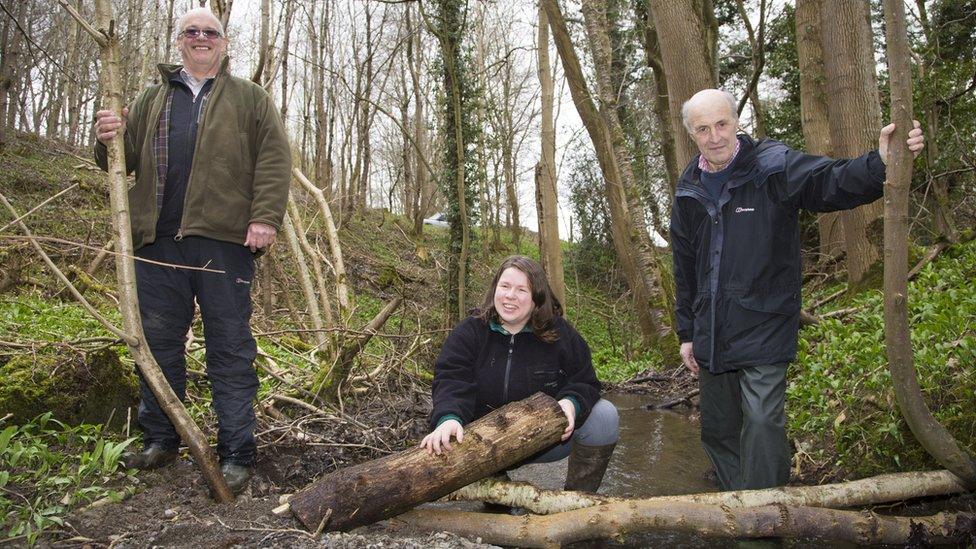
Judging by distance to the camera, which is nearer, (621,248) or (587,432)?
(587,432)

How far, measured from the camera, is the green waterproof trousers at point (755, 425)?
3275 mm

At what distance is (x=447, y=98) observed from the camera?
10625 millimetres

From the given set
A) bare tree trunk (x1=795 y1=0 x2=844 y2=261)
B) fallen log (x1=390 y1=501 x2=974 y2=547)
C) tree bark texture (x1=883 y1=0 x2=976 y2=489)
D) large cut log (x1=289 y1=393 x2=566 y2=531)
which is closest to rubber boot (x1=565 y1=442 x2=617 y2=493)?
large cut log (x1=289 y1=393 x2=566 y2=531)

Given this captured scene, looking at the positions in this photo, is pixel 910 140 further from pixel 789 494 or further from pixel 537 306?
pixel 537 306

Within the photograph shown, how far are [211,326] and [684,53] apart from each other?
625 centimetres

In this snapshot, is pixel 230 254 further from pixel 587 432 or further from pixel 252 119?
pixel 587 432

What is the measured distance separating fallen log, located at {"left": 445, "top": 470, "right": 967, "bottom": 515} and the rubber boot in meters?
0.43

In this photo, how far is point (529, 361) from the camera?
3.74 metres

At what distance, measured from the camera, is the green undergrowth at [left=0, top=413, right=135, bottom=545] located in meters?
2.88

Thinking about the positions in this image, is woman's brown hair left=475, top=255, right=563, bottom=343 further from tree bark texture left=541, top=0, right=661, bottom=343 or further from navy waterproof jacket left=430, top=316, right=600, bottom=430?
tree bark texture left=541, top=0, right=661, bottom=343

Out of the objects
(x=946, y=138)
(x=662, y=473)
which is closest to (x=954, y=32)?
(x=946, y=138)

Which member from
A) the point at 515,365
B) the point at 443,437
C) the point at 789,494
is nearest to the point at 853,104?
Result: the point at 789,494

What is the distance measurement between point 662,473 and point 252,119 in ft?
11.7

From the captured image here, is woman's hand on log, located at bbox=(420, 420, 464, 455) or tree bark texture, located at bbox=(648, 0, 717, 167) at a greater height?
tree bark texture, located at bbox=(648, 0, 717, 167)
